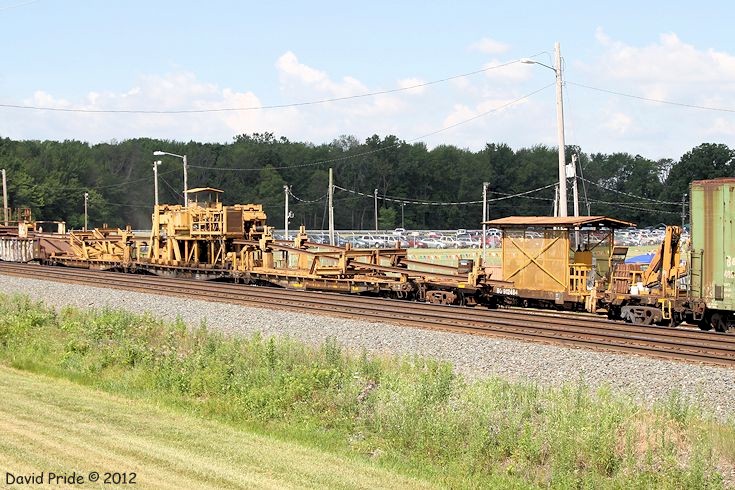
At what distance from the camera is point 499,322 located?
20094 mm

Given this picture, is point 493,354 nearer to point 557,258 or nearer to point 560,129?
point 557,258

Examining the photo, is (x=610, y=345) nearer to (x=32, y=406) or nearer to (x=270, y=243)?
(x=32, y=406)

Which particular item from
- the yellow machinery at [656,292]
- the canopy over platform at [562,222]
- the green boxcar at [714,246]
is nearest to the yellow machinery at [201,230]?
the canopy over platform at [562,222]

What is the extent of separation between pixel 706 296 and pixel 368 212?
4132 inches

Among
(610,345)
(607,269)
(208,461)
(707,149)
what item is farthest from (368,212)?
(208,461)

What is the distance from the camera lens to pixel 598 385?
13.5 meters

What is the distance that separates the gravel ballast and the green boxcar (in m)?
4.15

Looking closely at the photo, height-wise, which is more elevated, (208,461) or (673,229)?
(673,229)

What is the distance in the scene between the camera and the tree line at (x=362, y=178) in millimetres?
110000

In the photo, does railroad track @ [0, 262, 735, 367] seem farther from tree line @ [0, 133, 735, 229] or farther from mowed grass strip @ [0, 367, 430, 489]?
tree line @ [0, 133, 735, 229]

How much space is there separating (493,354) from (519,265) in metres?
9.33

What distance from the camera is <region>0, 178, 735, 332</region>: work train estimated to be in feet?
62.8

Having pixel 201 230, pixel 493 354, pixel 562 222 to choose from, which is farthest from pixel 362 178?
pixel 493 354

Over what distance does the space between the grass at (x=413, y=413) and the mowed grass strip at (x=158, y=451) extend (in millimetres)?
263
